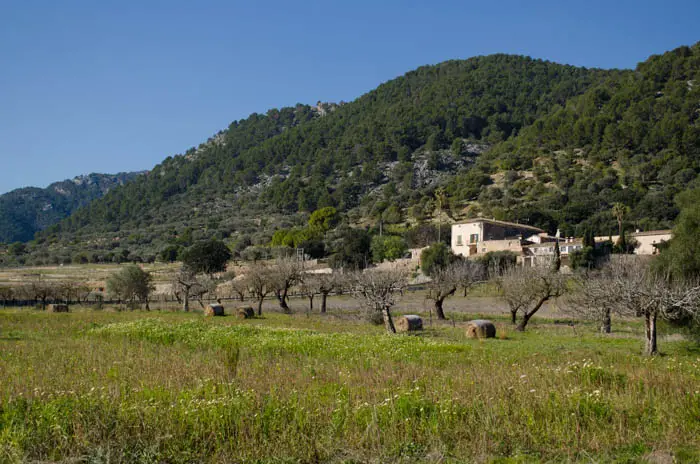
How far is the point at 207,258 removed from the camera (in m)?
77.3

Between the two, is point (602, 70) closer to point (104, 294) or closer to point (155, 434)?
point (104, 294)

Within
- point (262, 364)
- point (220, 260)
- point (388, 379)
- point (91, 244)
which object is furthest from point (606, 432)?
point (91, 244)

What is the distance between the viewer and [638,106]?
11375 cm

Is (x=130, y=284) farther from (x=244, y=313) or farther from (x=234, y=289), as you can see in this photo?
(x=244, y=313)

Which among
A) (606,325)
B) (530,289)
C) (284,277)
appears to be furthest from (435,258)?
(606,325)

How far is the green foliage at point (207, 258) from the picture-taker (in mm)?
76750

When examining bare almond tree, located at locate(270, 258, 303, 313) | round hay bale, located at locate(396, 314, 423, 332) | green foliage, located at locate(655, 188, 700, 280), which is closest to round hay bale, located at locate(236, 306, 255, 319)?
bare almond tree, located at locate(270, 258, 303, 313)

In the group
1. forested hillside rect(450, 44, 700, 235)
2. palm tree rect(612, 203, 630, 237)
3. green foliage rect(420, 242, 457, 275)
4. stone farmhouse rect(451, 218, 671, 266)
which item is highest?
forested hillside rect(450, 44, 700, 235)

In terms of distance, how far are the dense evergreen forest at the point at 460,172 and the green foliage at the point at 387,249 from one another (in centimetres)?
1960

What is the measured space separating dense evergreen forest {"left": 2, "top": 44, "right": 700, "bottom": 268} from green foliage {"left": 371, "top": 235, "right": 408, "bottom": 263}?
1960 centimetres

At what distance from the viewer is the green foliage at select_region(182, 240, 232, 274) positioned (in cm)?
7675

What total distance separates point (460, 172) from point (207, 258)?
275 feet

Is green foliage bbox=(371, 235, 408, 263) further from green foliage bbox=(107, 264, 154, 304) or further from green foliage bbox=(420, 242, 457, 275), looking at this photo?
green foliage bbox=(107, 264, 154, 304)

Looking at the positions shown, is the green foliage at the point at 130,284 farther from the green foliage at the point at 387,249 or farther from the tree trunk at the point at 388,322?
the green foliage at the point at 387,249
